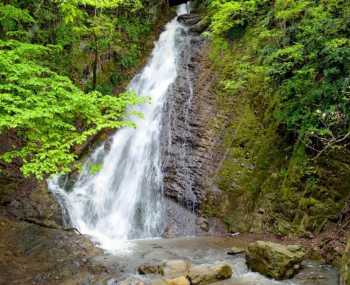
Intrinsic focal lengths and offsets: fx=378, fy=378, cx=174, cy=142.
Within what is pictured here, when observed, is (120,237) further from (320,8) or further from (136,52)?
(136,52)

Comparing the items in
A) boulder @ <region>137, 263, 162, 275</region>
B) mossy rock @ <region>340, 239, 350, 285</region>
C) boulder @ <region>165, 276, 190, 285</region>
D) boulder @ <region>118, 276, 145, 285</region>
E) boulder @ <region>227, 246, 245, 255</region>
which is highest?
mossy rock @ <region>340, 239, 350, 285</region>

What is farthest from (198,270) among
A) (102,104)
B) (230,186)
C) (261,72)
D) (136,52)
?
(136,52)

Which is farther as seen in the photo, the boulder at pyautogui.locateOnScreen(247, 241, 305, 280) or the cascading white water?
the cascading white water

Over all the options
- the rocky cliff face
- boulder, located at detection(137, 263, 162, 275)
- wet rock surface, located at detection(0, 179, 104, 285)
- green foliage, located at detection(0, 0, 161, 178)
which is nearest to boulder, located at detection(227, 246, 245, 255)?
boulder, located at detection(137, 263, 162, 275)

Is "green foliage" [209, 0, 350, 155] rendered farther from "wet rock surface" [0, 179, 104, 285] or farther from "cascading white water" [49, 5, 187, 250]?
"wet rock surface" [0, 179, 104, 285]

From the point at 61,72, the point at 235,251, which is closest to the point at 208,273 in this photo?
the point at 235,251

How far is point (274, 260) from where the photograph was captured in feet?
23.0

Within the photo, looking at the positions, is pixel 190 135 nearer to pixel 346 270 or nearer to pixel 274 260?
pixel 274 260

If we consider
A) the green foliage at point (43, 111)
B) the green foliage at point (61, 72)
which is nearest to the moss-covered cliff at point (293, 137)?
the green foliage at point (61, 72)

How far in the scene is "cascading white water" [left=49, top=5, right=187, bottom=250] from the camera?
10320 mm

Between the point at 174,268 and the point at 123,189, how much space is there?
15.9ft

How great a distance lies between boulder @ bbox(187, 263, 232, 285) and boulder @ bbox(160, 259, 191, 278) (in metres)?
0.15

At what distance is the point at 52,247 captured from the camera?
8.34m

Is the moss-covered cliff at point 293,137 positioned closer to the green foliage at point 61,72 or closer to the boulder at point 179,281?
the boulder at point 179,281
